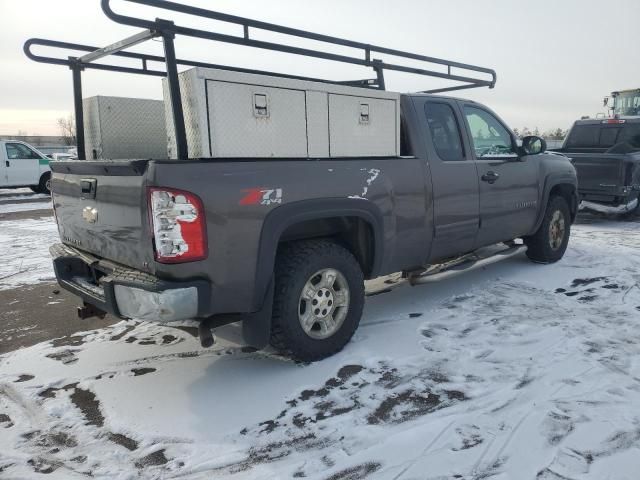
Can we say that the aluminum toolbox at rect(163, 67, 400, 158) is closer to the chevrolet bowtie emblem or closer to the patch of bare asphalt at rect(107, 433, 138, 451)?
the chevrolet bowtie emblem

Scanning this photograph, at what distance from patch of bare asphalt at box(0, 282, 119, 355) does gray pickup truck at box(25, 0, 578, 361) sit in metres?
0.84

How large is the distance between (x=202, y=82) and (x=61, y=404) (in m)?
2.09

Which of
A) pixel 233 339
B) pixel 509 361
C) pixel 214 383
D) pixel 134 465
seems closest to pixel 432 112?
pixel 509 361

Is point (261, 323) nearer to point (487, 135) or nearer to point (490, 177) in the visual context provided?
point (490, 177)

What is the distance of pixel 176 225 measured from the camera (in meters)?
2.78

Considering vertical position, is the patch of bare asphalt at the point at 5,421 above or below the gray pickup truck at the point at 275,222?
below

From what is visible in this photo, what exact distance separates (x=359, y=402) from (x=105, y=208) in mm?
1983

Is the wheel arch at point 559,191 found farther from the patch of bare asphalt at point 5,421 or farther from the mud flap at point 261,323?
the patch of bare asphalt at point 5,421

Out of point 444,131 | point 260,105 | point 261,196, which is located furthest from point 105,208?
point 444,131

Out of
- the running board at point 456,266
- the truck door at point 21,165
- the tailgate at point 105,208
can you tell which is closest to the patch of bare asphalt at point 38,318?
the tailgate at point 105,208

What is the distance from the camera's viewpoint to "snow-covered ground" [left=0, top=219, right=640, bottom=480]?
96.9 inches

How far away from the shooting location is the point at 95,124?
4.23m

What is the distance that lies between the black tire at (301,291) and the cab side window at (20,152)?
15818 mm

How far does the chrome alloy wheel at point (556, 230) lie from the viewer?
614 cm
